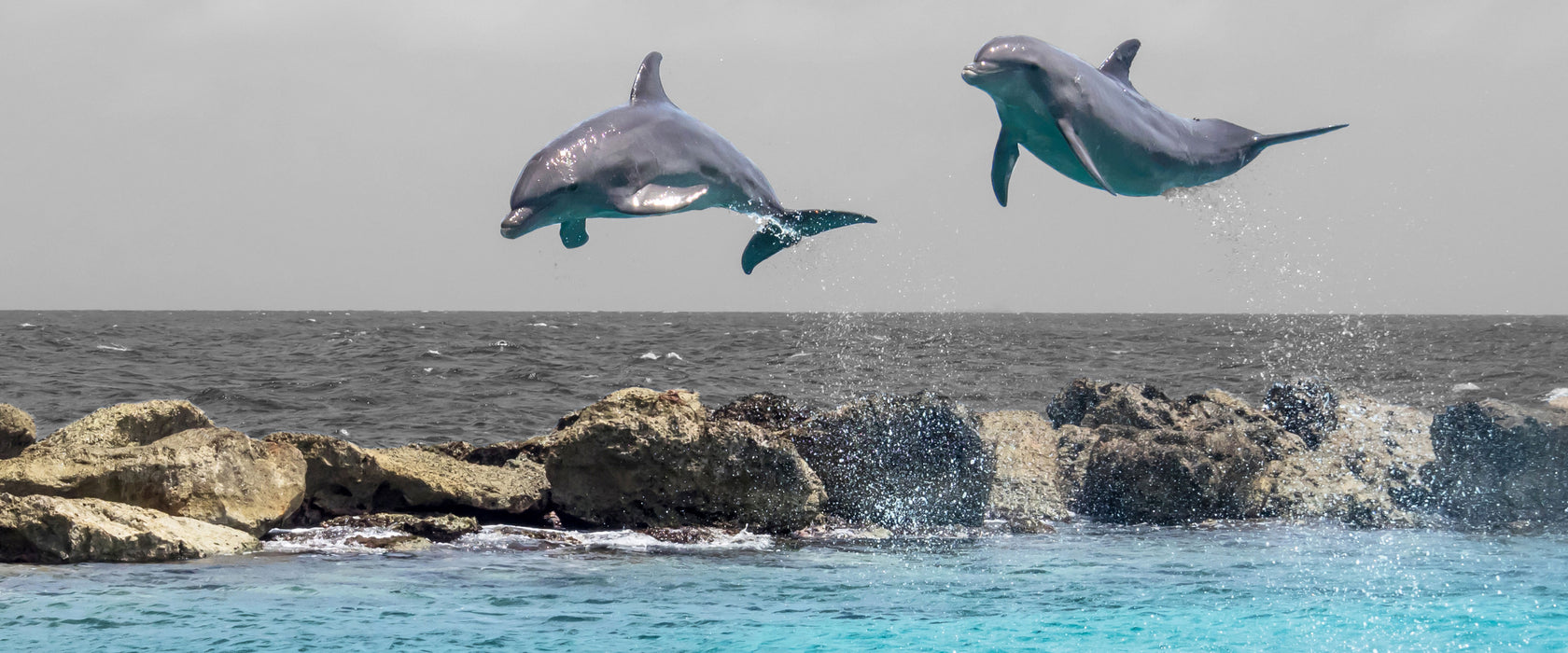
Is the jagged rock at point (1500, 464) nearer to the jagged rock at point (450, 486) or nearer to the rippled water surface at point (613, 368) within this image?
the jagged rock at point (450, 486)

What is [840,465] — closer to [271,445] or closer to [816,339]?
[271,445]

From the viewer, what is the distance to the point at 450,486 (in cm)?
1073

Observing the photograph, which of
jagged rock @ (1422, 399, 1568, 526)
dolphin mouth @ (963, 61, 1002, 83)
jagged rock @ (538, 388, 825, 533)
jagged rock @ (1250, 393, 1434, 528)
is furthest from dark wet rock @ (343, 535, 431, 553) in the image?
jagged rock @ (1422, 399, 1568, 526)

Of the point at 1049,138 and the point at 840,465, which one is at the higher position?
the point at 1049,138

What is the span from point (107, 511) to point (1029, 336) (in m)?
42.1

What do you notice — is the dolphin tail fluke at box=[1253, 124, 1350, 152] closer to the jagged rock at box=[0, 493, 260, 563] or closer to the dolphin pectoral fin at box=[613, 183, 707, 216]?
the dolphin pectoral fin at box=[613, 183, 707, 216]

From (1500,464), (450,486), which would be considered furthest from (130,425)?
(1500,464)

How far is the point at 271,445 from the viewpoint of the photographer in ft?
33.4

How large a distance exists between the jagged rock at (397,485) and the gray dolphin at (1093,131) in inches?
248

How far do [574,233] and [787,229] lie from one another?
3.54 ft

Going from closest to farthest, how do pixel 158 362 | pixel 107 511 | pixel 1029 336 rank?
pixel 107 511
pixel 158 362
pixel 1029 336

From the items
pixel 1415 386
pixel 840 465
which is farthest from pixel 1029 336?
pixel 840 465

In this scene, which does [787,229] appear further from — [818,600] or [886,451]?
[886,451]

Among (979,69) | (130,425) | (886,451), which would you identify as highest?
(979,69)
